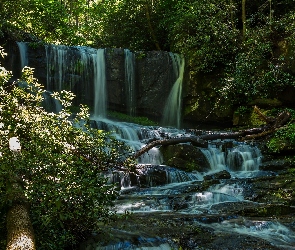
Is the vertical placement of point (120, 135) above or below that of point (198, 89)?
below

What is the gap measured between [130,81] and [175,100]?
248 cm

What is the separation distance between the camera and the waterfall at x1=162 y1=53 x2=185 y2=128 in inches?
700

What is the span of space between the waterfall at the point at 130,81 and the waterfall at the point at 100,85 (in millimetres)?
1163

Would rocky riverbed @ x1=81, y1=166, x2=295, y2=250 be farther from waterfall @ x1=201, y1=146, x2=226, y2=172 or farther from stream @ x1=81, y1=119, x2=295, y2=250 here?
waterfall @ x1=201, y1=146, x2=226, y2=172

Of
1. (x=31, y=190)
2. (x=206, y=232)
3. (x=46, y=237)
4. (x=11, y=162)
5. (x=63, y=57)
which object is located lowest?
(x=206, y=232)

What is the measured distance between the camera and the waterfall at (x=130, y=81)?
17.9 meters

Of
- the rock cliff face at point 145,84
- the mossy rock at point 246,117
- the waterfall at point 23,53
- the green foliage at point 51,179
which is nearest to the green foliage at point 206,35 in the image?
the rock cliff face at point 145,84

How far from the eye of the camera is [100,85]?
57.9ft

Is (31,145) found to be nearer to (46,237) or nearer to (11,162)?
(11,162)

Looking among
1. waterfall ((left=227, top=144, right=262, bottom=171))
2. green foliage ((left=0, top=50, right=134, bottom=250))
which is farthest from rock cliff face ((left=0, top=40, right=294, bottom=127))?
green foliage ((left=0, top=50, right=134, bottom=250))

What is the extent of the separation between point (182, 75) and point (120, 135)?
222 inches

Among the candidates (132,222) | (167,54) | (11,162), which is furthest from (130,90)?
(11,162)

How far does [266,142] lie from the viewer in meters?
12.4

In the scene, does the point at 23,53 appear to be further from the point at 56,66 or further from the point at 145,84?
the point at 145,84
